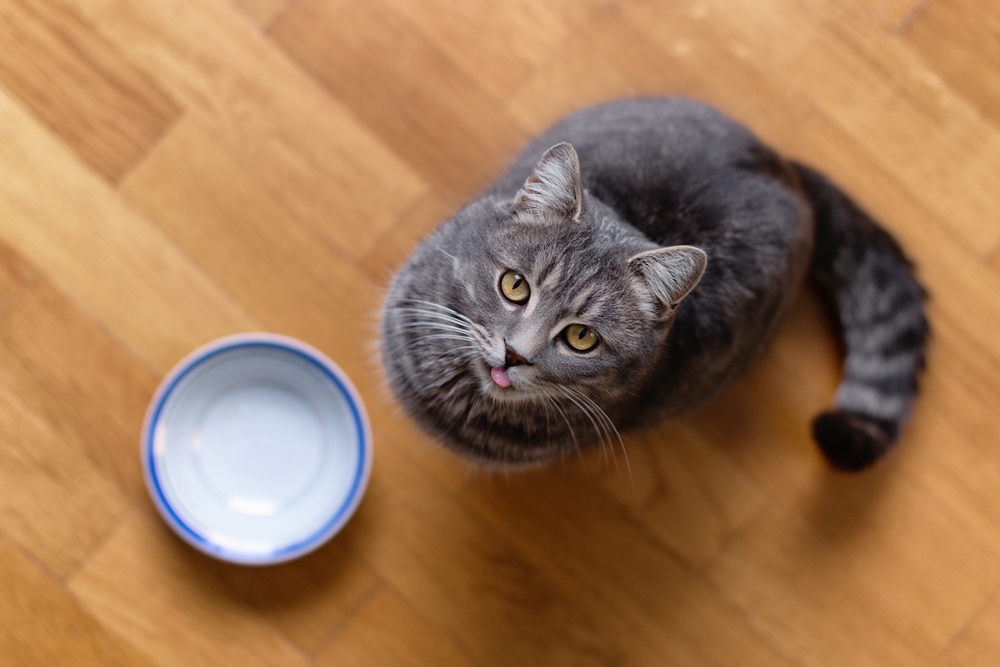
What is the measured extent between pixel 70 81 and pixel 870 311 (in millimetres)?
1716

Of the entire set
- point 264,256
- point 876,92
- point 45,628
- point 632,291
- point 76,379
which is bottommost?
point 45,628

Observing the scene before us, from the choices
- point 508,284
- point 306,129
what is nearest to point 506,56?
point 306,129

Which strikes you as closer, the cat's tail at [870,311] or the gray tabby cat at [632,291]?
the gray tabby cat at [632,291]

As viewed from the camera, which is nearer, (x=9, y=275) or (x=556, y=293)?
(x=556, y=293)

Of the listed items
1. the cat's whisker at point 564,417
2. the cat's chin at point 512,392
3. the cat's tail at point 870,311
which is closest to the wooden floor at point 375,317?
the cat's tail at point 870,311

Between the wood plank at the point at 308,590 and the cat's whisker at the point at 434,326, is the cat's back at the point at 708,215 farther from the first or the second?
the wood plank at the point at 308,590

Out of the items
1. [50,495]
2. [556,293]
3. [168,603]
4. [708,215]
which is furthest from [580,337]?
[50,495]

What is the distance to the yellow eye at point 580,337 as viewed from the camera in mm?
1045

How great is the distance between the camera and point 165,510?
1.41m

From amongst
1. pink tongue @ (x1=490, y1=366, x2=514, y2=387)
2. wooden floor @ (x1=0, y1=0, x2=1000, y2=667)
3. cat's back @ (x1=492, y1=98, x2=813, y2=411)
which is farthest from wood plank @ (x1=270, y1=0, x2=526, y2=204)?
pink tongue @ (x1=490, y1=366, x2=514, y2=387)

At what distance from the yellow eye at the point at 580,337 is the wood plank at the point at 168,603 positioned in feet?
3.10

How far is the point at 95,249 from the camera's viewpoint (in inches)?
60.4

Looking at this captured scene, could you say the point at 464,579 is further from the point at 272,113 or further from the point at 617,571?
Result: the point at 272,113

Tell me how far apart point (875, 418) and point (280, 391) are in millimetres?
1215
